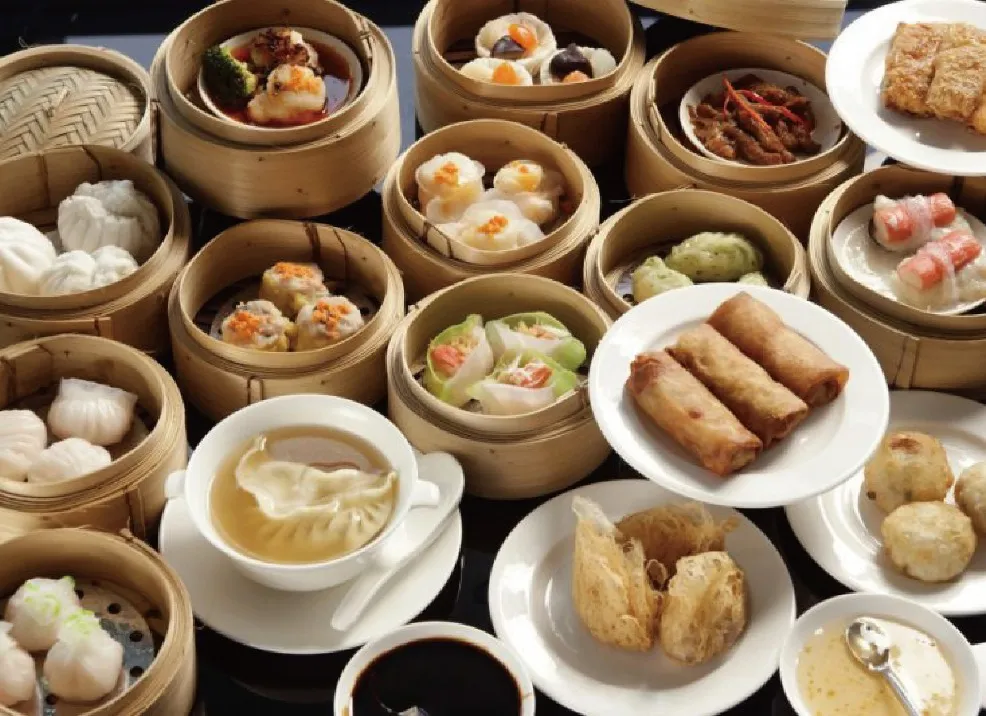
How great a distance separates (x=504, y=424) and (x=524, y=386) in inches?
5.3

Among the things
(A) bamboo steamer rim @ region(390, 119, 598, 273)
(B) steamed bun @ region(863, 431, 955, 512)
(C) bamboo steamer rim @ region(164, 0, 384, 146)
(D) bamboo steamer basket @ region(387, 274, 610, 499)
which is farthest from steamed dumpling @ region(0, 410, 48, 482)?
(B) steamed bun @ region(863, 431, 955, 512)

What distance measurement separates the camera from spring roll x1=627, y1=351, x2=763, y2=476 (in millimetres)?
2691

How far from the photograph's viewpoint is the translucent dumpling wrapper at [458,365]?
127 inches

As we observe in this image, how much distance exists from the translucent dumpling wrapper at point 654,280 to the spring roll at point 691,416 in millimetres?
585

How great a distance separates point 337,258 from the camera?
11.9 feet

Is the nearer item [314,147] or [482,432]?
[482,432]

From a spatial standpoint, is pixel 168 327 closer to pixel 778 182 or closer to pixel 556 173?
pixel 556 173

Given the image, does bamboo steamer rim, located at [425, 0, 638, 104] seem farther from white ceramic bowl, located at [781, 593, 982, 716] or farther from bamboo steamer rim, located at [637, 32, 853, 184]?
white ceramic bowl, located at [781, 593, 982, 716]

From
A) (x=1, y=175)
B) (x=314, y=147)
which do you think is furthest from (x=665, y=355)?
(x=1, y=175)

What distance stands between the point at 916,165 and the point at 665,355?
0.95m

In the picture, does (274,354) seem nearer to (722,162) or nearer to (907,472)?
(722,162)

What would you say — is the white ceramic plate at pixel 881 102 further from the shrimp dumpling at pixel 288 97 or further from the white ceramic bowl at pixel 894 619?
the shrimp dumpling at pixel 288 97

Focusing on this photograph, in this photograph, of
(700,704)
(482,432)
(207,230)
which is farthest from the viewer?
(207,230)

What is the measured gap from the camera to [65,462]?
3.03 metres
